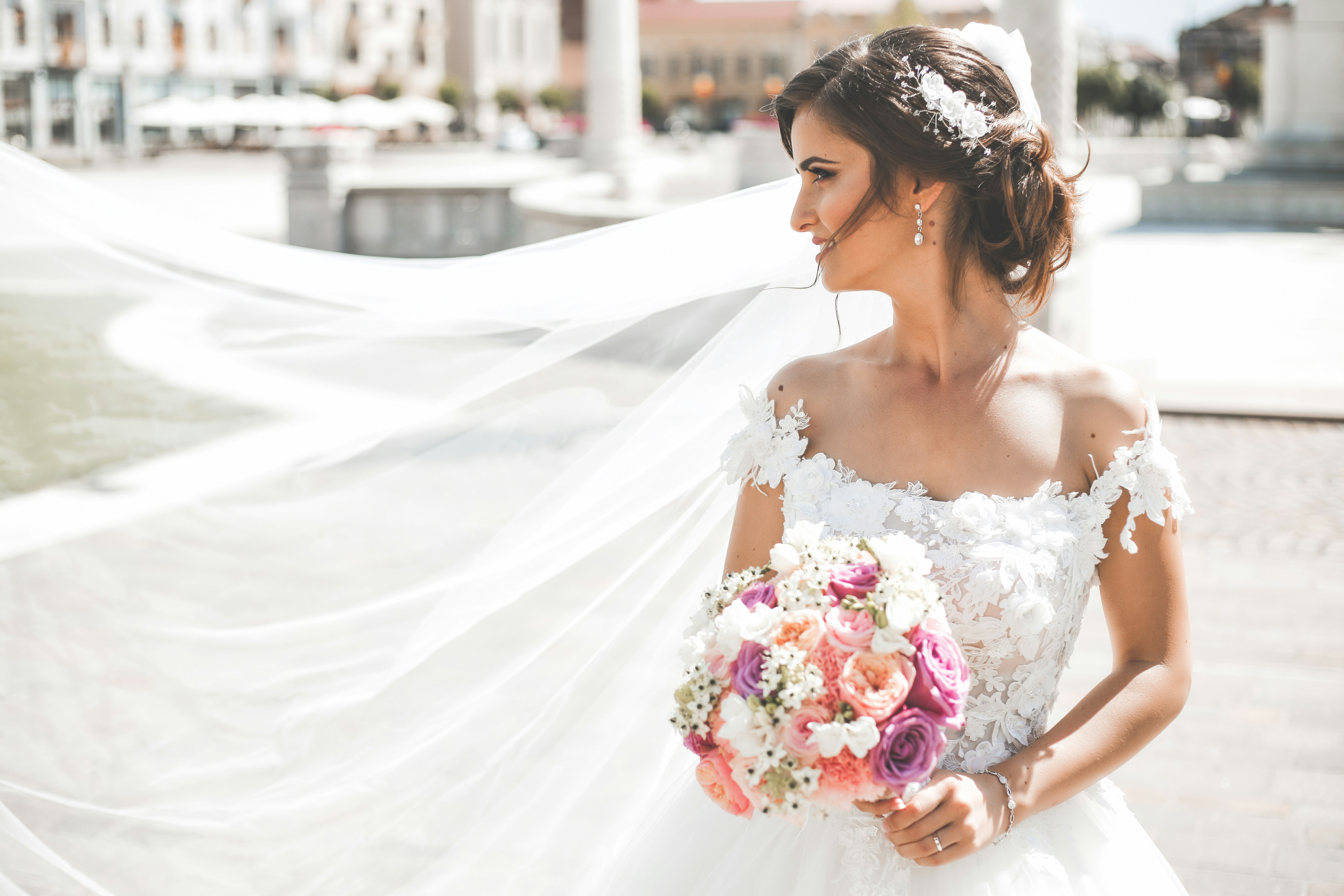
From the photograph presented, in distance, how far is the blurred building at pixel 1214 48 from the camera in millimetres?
104625

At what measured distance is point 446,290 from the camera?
3.18 metres

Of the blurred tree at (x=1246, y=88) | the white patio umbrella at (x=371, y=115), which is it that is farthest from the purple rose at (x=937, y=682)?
the blurred tree at (x=1246, y=88)

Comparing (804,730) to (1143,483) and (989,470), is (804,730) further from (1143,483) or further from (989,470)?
(1143,483)

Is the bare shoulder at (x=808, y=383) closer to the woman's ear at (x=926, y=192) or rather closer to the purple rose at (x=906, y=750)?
the woman's ear at (x=926, y=192)

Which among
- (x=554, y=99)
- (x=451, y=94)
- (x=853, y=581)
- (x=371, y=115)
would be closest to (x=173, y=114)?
(x=371, y=115)

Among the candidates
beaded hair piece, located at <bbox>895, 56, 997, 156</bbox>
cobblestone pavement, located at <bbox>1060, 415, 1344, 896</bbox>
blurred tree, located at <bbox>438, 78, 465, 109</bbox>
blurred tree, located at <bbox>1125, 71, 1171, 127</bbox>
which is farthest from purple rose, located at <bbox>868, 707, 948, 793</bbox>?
blurred tree, located at <bbox>438, 78, 465, 109</bbox>

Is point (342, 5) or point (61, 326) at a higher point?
point (342, 5)

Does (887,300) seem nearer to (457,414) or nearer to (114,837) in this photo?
(457,414)

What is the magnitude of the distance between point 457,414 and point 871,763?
1773 mm

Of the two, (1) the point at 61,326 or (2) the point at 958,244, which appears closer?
(2) the point at 958,244

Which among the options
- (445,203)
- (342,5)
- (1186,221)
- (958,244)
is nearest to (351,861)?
(958,244)

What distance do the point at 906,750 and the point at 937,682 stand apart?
99 millimetres

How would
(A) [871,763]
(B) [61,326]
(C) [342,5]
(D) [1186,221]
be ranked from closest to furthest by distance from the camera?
(A) [871,763]
(B) [61,326]
(D) [1186,221]
(C) [342,5]

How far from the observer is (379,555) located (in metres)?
3.14
